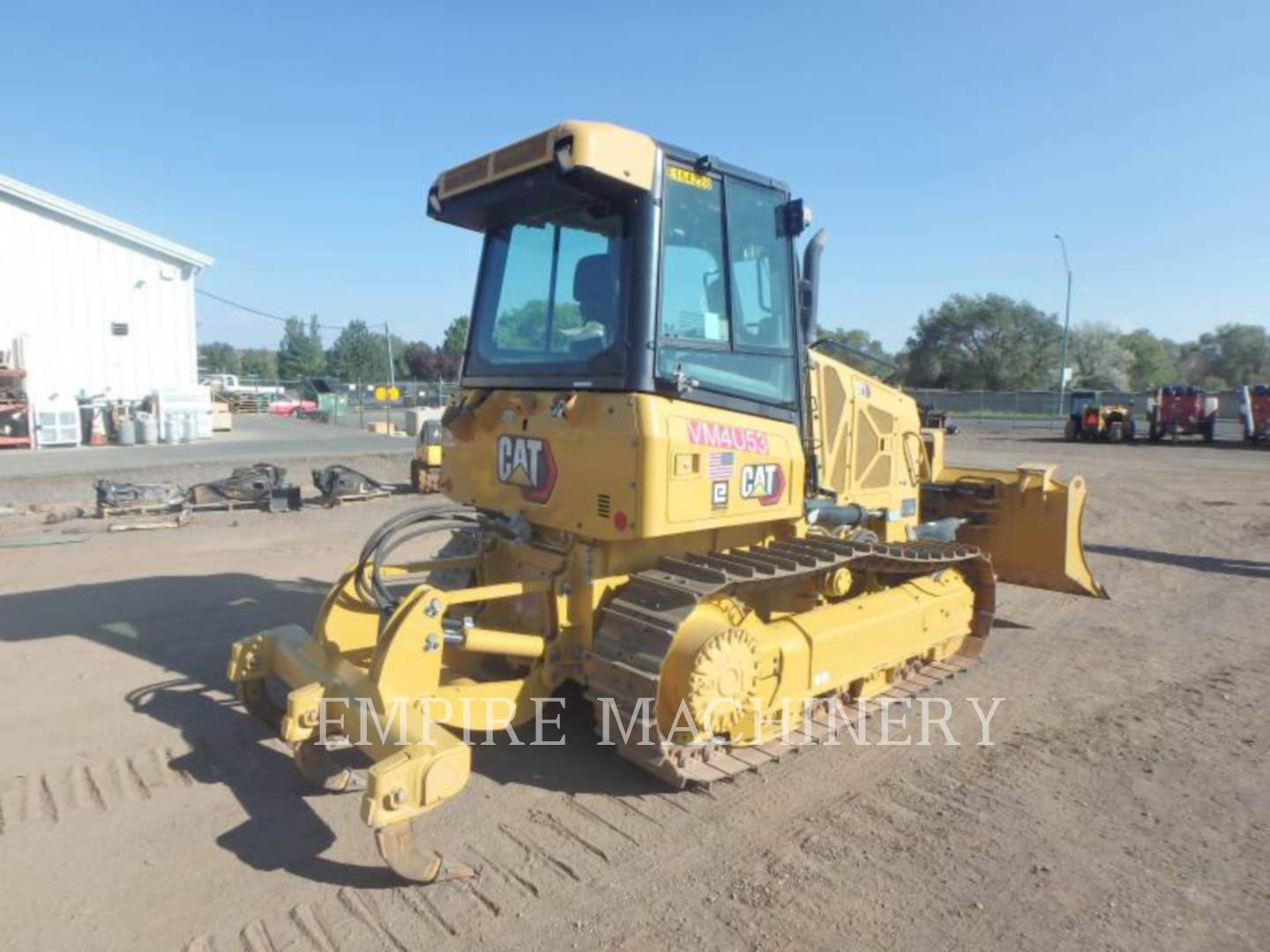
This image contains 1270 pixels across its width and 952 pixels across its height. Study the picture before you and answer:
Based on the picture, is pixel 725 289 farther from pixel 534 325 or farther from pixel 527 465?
pixel 527 465

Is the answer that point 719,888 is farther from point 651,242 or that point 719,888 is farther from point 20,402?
point 20,402

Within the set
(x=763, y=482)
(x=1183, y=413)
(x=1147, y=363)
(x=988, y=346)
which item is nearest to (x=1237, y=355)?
(x=1147, y=363)

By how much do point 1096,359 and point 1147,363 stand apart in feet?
31.6

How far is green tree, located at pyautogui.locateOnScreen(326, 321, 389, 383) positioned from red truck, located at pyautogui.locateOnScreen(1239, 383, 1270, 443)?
64.1 metres

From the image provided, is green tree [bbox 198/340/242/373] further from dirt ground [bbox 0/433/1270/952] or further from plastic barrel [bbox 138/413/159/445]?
dirt ground [bbox 0/433/1270/952]

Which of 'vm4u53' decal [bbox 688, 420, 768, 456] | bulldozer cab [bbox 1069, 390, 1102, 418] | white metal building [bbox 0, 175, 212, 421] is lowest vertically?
'vm4u53' decal [bbox 688, 420, 768, 456]

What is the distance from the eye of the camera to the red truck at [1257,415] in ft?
88.3

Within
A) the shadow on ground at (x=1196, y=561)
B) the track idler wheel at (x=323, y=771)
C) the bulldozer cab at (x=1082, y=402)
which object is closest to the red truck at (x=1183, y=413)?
the bulldozer cab at (x=1082, y=402)

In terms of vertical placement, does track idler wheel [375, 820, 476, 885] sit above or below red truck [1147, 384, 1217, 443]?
below

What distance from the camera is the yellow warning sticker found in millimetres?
3734

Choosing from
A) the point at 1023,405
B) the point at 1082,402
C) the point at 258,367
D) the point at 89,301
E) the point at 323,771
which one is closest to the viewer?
the point at 323,771

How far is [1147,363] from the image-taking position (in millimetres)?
67875

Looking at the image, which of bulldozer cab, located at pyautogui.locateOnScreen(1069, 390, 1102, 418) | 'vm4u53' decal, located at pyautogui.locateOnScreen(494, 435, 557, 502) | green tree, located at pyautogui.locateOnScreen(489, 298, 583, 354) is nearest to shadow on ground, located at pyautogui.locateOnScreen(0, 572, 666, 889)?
'vm4u53' decal, located at pyautogui.locateOnScreen(494, 435, 557, 502)

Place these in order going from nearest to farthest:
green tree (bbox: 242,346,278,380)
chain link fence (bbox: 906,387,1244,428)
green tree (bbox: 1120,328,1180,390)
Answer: chain link fence (bbox: 906,387,1244,428) → green tree (bbox: 1120,328,1180,390) → green tree (bbox: 242,346,278,380)
